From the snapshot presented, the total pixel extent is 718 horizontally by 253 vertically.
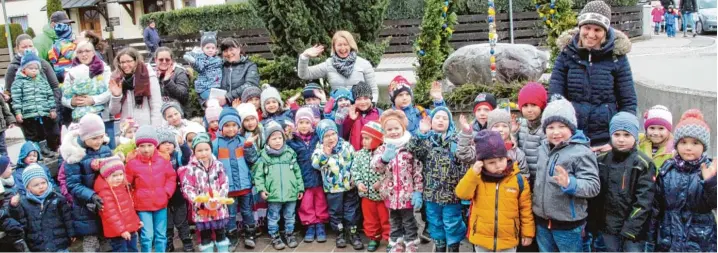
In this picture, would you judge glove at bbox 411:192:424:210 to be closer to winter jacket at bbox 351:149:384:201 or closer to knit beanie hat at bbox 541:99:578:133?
winter jacket at bbox 351:149:384:201

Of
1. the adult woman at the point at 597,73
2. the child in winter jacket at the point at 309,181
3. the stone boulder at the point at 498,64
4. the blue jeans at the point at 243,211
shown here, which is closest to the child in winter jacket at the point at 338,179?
the child in winter jacket at the point at 309,181

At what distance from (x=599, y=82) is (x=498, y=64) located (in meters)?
5.53

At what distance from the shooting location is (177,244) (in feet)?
20.1

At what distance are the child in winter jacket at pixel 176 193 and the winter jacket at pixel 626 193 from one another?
340 centimetres

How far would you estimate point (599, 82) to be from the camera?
482 cm

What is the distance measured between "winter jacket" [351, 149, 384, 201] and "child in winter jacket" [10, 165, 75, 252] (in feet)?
7.71

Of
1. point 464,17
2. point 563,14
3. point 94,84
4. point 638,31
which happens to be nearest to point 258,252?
point 94,84

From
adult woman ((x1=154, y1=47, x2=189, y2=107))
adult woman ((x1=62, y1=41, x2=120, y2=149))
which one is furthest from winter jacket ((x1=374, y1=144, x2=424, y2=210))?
adult woman ((x1=62, y1=41, x2=120, y2=149))

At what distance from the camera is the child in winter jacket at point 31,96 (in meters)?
7.46

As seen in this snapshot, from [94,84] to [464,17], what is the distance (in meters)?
17.0

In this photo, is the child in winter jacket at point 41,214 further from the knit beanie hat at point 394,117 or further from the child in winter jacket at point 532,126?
the child in winter jacket at point 532,126

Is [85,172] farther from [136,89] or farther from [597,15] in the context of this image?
[597,15]

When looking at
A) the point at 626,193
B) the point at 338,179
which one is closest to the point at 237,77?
the point at 338,179

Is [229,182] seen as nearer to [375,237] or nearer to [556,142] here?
[375,237]
